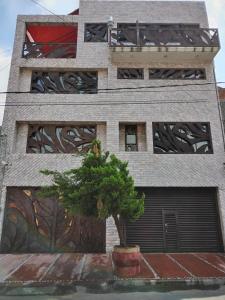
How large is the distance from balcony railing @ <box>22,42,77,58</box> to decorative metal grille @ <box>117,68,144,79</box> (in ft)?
8.46

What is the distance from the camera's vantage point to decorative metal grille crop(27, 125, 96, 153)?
35.9 feet

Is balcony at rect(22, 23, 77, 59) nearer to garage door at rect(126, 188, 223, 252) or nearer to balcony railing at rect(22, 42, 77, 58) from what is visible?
balcony railing at rect(22, 42, 77, 58)

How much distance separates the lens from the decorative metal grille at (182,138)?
35.4ft

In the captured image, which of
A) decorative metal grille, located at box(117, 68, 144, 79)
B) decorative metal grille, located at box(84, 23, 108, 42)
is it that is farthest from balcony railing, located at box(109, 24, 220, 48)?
decorative metal grille, located at box(117, 68, 144, 79)

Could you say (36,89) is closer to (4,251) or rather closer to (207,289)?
(4,251)

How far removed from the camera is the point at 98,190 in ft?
21.4

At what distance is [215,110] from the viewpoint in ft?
37.0

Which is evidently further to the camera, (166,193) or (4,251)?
(166,193)

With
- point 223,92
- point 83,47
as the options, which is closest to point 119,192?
point 83,47

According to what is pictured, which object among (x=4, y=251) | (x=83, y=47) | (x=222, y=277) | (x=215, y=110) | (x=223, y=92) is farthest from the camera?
(x=223, y=92)

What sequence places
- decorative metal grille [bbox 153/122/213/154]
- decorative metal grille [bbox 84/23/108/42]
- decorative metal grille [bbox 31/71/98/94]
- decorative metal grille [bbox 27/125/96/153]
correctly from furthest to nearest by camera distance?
decorative metal grille [bbox 84/23/108/42] → decorative metal grille [bbox 31/71/98/94] → decorative metal grille [bbox 27/125/96/153] → decorative metal grille [bbox 153/122/213/154]

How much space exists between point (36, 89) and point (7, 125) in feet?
7.38

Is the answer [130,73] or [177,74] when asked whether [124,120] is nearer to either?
[130,73]

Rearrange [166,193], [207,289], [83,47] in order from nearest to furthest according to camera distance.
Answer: [207,289], [166,193], [83,47]
